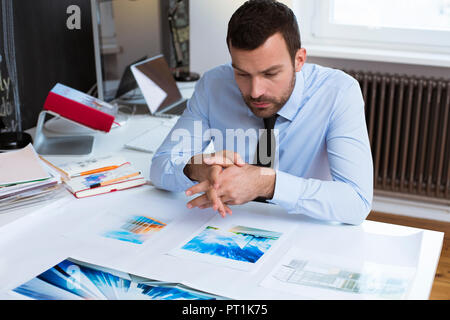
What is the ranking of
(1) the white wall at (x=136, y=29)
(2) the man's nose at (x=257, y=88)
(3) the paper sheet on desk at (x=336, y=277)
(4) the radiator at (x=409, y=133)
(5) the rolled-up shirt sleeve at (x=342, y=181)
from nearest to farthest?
(3) the paper sheet on desk at (x=336, y=277) < (5) the rolled-up shirt sleeve at (x=342, y=181) < (2) the man's nose at (x=257, y=88) < (1) the white wall at (x=136, y=29) < (4) the radiator at (x=409, y=133)

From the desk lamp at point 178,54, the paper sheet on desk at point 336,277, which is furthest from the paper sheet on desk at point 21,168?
the desk lamp at point 178,54

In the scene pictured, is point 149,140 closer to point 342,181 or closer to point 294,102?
point 294,102

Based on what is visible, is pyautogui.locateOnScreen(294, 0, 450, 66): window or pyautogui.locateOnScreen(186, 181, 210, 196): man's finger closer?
pyautogui.locateOnScreen(186, 181, 210, 196): man's finger

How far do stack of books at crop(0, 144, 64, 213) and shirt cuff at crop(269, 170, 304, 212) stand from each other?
63cm

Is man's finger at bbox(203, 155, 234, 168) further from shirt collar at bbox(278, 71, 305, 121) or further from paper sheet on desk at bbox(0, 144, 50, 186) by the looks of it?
paper sheet on desk at bbox(0, 144, 50, 186)

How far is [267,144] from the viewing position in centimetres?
165

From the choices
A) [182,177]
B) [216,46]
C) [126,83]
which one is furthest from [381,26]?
[182,177]

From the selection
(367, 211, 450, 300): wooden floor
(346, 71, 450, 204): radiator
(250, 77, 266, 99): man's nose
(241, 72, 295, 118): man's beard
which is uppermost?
(250, 77, 266, 99): man's nose

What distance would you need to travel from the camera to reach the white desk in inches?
45.1

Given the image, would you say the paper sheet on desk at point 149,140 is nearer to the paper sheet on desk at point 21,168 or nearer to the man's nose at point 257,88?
the paper sheet on desk at point 21,168

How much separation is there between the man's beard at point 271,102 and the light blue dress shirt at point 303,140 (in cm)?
3

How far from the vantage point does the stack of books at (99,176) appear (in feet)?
5.20

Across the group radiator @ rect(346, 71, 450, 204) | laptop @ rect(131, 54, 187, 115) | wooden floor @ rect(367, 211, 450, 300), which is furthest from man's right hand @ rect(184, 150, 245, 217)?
radiator @ rect(346, 71, 450, 204)

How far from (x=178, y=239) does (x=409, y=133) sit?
1.90 meters
